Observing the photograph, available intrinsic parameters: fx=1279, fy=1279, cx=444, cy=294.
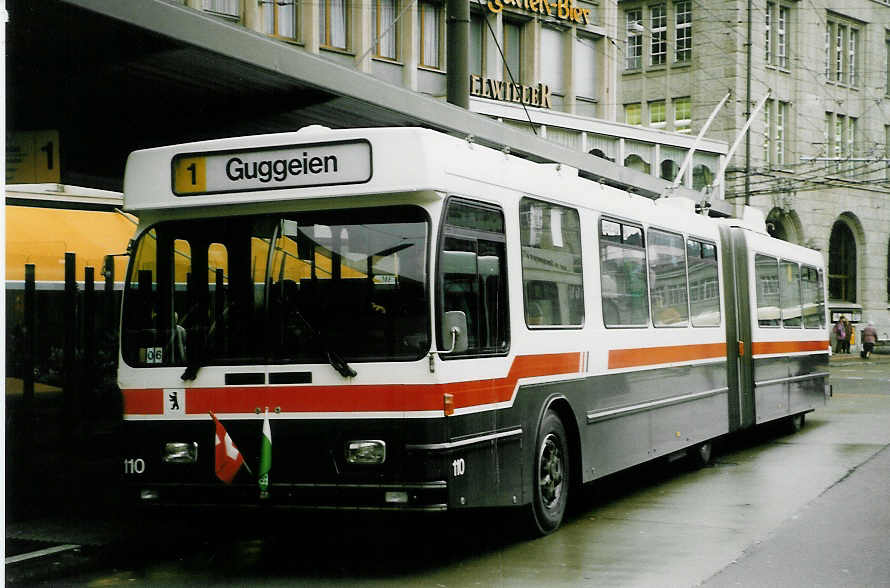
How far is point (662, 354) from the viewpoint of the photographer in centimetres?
1231

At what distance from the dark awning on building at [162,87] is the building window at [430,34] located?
17754 mm

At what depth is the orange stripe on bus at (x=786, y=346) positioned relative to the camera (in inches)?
634

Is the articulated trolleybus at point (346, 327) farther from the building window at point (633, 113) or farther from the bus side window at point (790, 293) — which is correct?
the building window at point (633, 113)

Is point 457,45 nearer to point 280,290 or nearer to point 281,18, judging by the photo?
point 280,290

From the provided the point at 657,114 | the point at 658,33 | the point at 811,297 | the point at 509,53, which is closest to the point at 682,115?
the point at 657,114

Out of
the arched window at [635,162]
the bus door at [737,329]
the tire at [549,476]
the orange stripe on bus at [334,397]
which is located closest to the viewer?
the orange stripe on bus at [334,397]

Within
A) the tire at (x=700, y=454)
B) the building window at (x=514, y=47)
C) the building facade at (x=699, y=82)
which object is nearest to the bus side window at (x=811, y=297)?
the tire at (x=700, y=454)

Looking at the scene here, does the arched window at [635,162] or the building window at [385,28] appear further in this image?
the arched window at [635,162]

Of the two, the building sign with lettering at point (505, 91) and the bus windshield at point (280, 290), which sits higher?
the building sign with lettering at point (505, 91)

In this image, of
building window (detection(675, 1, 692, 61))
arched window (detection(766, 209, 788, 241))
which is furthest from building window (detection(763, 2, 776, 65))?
arched window (detection(766, 209, 788, 241))

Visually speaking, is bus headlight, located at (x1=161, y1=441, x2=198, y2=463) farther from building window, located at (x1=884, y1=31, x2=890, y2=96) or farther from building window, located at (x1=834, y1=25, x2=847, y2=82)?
building window, located at (x1=884, y1=31, x2=890, y2=96)

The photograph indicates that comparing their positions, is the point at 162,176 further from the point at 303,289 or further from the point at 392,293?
the point at 392,293

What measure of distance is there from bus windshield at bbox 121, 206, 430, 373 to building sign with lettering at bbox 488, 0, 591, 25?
1068 inches

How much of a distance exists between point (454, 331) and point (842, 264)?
54.2 meters
